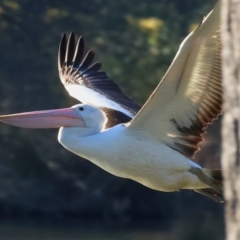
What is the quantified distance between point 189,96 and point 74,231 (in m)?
8.92

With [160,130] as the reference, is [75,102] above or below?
above

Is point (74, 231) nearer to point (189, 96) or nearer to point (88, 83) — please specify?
point (88, 83)

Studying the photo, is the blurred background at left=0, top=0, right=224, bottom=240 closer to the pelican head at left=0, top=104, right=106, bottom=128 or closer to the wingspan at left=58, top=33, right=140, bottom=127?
the wingspan at left=58, top=33, right=140, bottom=127

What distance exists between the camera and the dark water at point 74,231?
13.2 metres

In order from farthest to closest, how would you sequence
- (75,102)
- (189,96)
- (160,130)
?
(75,102) → (160,130) → (189,96)

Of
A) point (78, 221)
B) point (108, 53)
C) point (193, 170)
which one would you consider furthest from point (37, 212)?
point (193, 170)

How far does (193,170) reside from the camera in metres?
5.34

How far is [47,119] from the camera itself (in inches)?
212

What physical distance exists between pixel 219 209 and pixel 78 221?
271 centimetres

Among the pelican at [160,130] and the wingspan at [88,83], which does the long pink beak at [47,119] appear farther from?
the wingspan at [88,83]

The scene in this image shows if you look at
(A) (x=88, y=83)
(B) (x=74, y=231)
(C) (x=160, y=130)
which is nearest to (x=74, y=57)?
(A) (x=88, y=83)

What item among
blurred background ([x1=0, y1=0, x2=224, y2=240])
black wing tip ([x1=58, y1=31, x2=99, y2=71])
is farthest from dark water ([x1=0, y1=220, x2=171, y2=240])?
black wing tip ([x1=58, y1=31, x2=99, y2=71])

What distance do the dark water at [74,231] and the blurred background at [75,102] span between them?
0.12 feet

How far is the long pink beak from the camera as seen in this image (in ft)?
17.4
